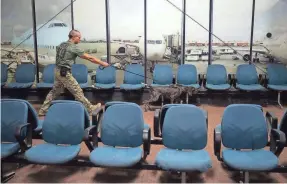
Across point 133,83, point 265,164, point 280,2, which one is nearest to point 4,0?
point 133,83

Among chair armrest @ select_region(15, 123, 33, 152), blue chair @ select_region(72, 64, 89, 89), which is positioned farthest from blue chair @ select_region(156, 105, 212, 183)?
blue chair @ select_region(72, 64, 89, 89)

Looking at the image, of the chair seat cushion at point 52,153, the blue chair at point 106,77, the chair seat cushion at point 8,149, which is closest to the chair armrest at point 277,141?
the chair seat cushion at point 52,153

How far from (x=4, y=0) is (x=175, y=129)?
21.3 ft

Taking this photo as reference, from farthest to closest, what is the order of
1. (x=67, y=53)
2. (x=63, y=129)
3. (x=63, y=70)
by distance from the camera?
(x=63, y=70), (x=67, y=53), (x=63, y=129)

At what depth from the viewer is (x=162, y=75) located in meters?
6.81

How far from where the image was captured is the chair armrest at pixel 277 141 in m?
3.09

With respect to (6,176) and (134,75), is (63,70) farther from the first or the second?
(6,176)

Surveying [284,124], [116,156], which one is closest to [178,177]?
[116,156]

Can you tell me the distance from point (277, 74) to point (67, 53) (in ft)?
14.8

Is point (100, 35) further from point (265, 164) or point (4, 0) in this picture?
point (265, 164)

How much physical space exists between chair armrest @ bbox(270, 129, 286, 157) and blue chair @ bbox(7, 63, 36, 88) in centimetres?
553

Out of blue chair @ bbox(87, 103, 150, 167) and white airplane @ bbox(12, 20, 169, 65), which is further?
white airplane @ bbox(12, 20, 169, 65)

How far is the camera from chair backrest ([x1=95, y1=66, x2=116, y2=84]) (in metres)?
6.93

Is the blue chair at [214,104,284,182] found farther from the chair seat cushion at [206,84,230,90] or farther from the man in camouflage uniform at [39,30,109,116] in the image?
the chair seat cushion at [206,84,230,90]
